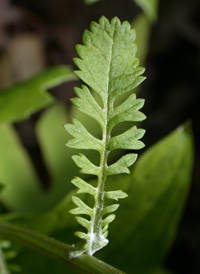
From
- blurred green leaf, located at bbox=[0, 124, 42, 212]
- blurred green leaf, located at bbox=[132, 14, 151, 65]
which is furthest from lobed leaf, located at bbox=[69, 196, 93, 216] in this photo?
blurred green leaf, located at bbox=[132, 14, 151, 65]

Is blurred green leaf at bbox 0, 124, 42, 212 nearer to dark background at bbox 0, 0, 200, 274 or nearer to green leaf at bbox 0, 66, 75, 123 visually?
green leaf at bbox 0, 66, 75, 123

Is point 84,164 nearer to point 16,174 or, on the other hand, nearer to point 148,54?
point 16,174

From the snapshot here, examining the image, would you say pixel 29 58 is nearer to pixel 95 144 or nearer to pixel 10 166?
pixel 10 166

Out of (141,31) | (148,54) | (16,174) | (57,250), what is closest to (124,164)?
(57,250)

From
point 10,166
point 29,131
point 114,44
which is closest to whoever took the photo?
point 114,44

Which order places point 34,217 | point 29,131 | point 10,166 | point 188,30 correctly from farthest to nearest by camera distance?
1. point 188,30
2. point 29,131
3. point 10,166
4. point 34,217

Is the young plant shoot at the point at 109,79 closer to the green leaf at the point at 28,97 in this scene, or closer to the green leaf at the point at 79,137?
the green leaf at the point at 79,137

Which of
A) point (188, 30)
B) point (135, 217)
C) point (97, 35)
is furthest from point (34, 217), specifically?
point (188, 30)

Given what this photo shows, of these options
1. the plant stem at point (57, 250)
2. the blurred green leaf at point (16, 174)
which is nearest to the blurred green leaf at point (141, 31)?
the blurred green leaf at point (16, 174)
